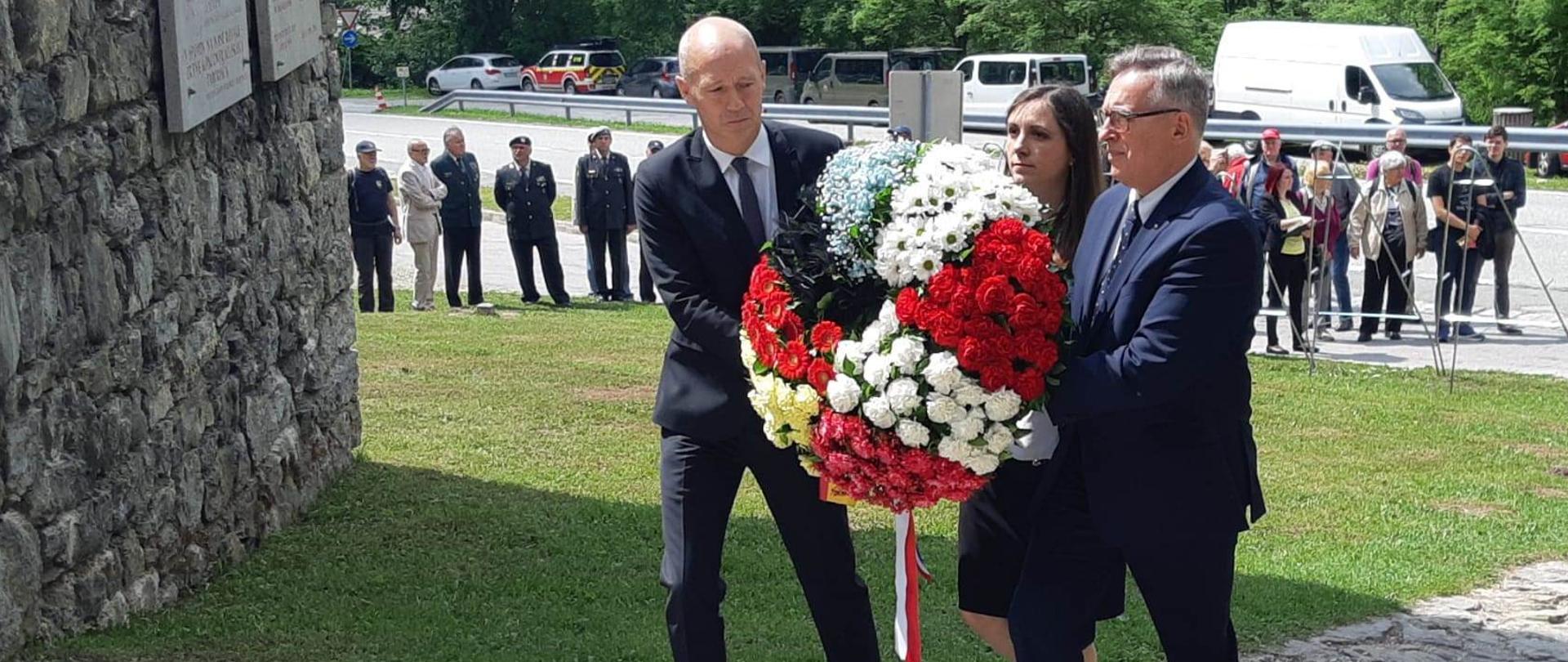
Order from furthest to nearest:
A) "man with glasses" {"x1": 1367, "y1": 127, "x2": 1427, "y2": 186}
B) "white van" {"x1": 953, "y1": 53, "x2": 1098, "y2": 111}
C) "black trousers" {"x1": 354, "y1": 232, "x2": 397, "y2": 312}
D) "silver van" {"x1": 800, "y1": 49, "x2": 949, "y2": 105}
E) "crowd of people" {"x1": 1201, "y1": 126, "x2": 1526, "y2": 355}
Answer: "silver van" {"x1": 800, "y1": 49, "x2": 949, "y2": 105}
"white van" {"x1": 953, "y1": 53, "x2": 1098, "y2": 111}
"black trousers" {"x1": 354, "y1": 232, "x2": 397, "y2": 312}
"man with glasses" {"x1": 1367, "y1": 127, "x2": 1427, "y2": 186}
"crowd of people" {"x1": 1201, "y1": 126, "x2": 1526, "y2": 355}

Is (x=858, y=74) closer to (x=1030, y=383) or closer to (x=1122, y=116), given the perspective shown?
(x=1122, y=116)

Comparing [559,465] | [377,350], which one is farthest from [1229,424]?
[377,350]

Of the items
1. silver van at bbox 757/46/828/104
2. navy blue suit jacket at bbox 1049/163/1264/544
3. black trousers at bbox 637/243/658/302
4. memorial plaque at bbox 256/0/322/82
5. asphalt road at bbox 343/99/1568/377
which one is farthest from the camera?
silver van at bbox 757/46/828/104

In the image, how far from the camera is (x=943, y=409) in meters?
4.11

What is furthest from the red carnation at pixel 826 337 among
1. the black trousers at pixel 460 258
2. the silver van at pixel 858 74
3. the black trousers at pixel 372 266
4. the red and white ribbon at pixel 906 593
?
the silver van at pixel 858 74

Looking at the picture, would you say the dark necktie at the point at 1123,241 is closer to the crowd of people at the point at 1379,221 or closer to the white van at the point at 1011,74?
the crowd of people at the point at 1379,221

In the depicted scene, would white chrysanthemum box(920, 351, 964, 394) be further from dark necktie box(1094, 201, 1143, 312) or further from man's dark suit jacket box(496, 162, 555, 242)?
man's dark suit jacket box(496, 162, 555, 242)

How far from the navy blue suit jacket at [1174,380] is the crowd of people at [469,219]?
14.4 metres

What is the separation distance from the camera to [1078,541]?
14.5 feet

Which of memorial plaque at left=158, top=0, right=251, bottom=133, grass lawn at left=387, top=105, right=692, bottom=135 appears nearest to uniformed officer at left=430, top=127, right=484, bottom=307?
memorial plaque at left=158, top=0, right=251, bottom=133

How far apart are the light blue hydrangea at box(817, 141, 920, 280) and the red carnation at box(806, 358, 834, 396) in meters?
0.23

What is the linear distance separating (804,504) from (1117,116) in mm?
1452

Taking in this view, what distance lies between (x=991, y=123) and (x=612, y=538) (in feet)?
83.1

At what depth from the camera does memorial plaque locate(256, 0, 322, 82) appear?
737cm
